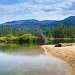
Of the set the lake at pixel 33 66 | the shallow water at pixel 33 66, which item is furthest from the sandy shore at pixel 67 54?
the shallow water at pixel 33 66

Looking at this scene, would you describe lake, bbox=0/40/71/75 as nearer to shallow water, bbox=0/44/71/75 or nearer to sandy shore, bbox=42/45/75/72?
shallow water, bbox=0/44/71/75

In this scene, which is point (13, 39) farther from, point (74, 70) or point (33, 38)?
point (74, 70)

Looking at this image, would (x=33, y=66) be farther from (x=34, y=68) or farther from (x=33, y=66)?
(x=34, y=68)

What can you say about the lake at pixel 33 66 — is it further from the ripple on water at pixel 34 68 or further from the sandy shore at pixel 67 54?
the sandy shore at pixel 67 54

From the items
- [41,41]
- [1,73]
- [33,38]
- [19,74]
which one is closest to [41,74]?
[19,74]

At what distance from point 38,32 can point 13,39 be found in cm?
6820

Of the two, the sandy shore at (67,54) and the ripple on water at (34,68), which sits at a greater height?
the ripple on water at (34,68)

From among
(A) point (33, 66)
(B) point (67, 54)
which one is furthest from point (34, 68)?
(B) point (67, 54)

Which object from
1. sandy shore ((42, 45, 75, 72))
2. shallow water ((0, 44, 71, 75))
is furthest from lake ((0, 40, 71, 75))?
sandy shore ((42, 45, 75, 72))

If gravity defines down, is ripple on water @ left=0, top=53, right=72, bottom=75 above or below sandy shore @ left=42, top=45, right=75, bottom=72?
above

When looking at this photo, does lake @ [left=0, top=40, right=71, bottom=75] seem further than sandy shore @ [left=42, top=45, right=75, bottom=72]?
No

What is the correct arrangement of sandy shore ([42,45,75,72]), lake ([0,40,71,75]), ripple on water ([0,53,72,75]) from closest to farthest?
ripple on water ([0,53,72,75]) → lake ([0,40,71,75]) → sandy shore ([42,45,75,72])

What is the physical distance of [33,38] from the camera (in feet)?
586

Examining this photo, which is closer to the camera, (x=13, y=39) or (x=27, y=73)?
(x=27, y=73)
